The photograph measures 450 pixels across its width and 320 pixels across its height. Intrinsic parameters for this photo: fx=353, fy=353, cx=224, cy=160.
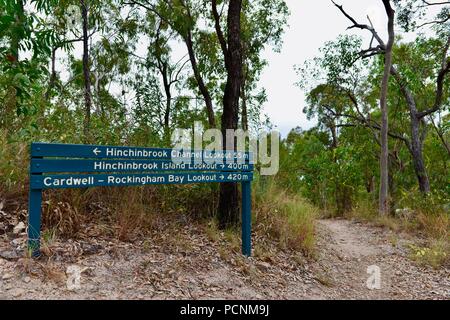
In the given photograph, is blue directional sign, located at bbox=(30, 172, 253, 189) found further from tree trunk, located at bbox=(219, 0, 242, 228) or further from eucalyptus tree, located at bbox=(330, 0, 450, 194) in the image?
eucalyptus tree, located at bbox=(330, 0, 450, 194)

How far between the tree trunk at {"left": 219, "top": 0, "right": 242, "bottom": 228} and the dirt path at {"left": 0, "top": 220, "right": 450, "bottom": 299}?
463 millimetres

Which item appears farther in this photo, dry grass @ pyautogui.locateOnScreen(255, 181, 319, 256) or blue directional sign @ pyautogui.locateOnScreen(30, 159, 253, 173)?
dry grass @ pyautogui.locateOnScreen(255, 181, 319, 256)

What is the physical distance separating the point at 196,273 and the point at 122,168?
1355mm

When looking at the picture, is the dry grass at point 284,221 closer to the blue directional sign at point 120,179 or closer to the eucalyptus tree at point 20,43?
the blue directional sign at point 120,179

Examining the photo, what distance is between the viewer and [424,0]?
11562 millimetres

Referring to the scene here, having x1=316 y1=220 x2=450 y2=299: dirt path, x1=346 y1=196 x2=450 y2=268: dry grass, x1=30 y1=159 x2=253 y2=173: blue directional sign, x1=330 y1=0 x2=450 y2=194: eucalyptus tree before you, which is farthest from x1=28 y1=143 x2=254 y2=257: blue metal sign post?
x1=330 y1=0 x2=450 y2=194: eucalyptus tree

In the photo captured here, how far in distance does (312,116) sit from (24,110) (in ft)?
56.6

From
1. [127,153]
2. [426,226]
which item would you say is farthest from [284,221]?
[426,226]

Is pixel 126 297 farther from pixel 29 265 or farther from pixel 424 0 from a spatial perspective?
pixel 424 0

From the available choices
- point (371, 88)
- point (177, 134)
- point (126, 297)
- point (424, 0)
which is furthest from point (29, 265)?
point (371, 88)

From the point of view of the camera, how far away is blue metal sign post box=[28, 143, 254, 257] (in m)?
3.03

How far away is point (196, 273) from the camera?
12.3ft

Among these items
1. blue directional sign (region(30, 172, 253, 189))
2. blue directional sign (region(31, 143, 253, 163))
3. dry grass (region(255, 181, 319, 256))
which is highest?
blue directional sign (region(31, 143, 253, 163))

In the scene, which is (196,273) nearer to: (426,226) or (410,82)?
(426,226)
